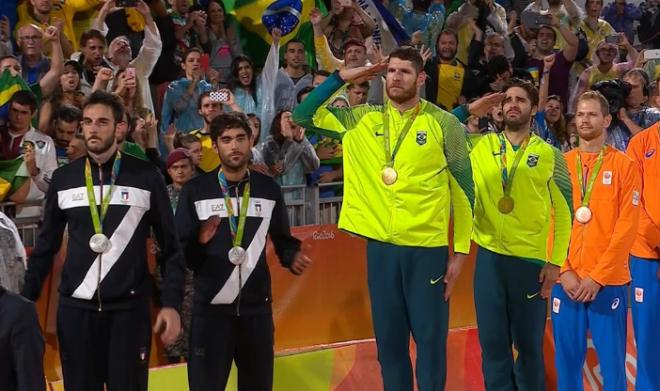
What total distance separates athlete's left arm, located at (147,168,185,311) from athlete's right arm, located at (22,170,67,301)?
51 cm

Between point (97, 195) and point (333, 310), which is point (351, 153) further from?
point (333, 310)

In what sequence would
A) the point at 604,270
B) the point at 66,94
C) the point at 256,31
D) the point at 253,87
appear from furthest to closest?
1. the point at 256,31
2. the point at 253,87
3. the point at 66,94
4. the point at 604,270

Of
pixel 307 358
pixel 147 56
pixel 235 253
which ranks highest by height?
pixel 147 56

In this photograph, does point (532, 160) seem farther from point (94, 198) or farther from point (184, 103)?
point (184, 103)

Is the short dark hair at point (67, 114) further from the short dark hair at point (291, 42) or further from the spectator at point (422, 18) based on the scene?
the spectator at point (422, 18)

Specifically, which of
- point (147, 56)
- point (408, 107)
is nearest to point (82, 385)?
point (408, 107)

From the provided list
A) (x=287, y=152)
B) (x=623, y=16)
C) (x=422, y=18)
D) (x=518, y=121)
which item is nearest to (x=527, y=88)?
(x=518, y=121)

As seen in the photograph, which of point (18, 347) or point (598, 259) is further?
point (598, 259)

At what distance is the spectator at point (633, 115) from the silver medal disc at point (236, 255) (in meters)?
5.49

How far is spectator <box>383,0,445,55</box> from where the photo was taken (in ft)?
49.2

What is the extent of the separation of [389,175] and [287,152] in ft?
9.76

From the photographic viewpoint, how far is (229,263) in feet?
24.6

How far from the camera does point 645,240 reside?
8.99m

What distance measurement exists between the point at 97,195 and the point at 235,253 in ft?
3.37
